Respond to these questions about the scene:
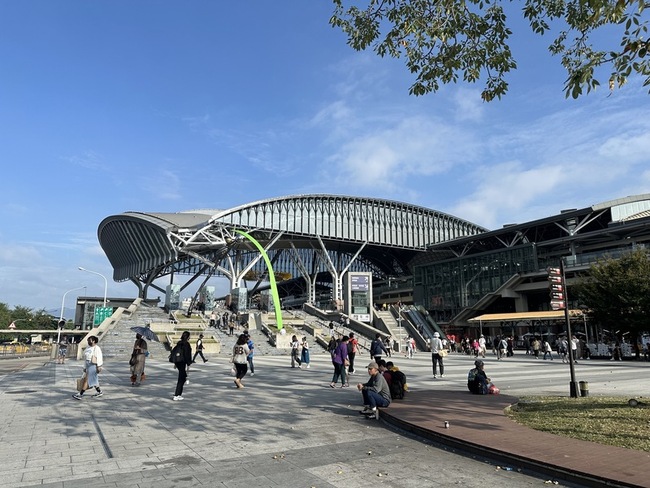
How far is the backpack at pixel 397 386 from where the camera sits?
1070cm

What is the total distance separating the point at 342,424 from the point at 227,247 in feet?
195

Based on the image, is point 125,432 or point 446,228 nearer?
point 125,432

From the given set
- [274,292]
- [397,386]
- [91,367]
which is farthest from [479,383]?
[274,292]

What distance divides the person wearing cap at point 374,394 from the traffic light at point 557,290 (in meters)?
5.75

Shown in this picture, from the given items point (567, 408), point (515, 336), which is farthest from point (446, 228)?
point (567, 408)

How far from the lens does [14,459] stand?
21.1ft

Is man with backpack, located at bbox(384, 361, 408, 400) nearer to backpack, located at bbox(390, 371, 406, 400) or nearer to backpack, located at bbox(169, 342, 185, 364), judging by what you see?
backpack, located at bbox(390, 371, 406, 400)

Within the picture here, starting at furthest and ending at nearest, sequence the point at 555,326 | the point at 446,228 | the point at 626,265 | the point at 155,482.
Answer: the point at 446,228
the point at 555,326
the point at 626,265
the point at 155,482

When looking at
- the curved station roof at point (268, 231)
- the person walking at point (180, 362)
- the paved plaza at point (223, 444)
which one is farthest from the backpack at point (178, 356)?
the curved station roof at point (268, 231)

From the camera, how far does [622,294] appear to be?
90.9ft

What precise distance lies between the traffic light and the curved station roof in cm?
5391

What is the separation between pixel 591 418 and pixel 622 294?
23296 mm

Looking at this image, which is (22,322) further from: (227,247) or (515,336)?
(515,336)

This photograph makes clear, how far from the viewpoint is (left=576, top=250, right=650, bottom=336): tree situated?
88.8 feet
